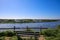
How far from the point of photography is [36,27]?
7.57 meters

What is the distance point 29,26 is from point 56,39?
8.03ft

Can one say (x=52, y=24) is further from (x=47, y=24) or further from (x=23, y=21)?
(x=23, y=21)

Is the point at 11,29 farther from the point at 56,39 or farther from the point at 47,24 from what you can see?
the point at 56,39

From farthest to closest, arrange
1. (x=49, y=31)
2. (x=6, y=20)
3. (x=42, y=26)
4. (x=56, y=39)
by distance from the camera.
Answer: (x=42, y=26)
(x=6, y=20)
(x=49, y=31)
(x=56, y=39)

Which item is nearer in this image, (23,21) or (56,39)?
(56,39)

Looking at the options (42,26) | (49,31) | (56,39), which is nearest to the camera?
(56,39)

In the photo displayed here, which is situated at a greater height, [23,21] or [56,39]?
[23,21]

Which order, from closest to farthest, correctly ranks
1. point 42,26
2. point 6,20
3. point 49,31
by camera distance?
point 49,31 < point 6,20 < point 42,26

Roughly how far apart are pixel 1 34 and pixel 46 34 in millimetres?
1789

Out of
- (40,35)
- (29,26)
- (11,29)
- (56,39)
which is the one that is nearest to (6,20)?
(11,29)

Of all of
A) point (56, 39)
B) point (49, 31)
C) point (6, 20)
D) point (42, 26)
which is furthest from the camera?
point (42, 26)

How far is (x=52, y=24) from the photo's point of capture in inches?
289

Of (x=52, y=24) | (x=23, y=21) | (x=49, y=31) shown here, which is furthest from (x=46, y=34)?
(x=23, y=21)

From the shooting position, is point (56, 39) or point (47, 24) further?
point (47, 24)
